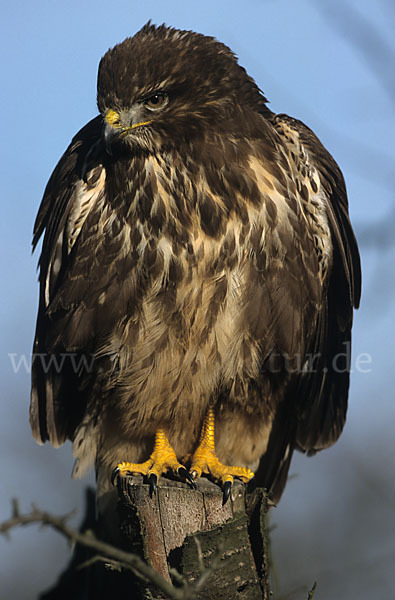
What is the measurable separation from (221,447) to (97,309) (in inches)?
50.0

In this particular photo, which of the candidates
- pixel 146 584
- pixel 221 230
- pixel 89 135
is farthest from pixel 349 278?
pixel 146 584

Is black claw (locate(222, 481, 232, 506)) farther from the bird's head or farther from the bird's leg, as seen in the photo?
the bird's head

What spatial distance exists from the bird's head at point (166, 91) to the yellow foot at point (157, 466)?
5.52 feet

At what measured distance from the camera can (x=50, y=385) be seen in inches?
193

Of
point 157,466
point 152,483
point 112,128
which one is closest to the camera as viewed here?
point 152,483

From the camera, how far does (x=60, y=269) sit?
4668 millimetres

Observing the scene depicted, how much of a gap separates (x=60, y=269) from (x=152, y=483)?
145cm

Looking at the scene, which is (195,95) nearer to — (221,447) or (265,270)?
(265,270)

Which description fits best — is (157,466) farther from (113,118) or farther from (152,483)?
(113,118)

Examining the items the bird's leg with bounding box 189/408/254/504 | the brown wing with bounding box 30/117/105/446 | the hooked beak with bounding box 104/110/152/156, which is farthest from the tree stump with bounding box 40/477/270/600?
the hooked beak with bounding box 104/110/152/156

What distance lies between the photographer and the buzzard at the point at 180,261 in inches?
167

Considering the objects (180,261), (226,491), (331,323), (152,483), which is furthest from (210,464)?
(331,323)

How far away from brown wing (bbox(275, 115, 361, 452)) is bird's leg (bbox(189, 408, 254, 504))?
68 cm

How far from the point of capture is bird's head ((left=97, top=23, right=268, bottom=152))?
4090mm
